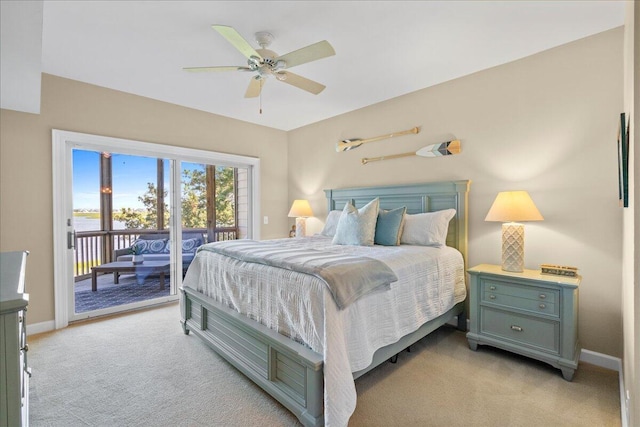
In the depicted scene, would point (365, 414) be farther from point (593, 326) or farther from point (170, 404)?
point (593, 326)

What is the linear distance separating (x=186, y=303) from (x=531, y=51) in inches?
158

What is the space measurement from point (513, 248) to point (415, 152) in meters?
1.53

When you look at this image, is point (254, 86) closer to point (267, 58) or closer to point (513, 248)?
point (267, 58)

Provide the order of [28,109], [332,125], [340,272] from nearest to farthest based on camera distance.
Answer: [340,272] → [28,109] → [332,125]

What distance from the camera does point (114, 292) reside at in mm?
3779

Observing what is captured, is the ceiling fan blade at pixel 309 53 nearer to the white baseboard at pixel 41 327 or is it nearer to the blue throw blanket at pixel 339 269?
the blue throw blanket at pixel 339 269

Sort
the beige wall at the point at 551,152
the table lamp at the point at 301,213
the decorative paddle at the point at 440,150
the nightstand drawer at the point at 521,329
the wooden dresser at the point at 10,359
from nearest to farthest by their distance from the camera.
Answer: the wooden dresser at the point at 10,359 → the nightstand drawer at the point at 521,329 → the beige wall at the point at 551,152 → the decorative paddle at the point at 440,150 → the table lamp at the point at 301,213

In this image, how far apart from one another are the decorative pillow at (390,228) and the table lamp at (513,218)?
833 millimetres

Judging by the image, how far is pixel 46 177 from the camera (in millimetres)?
3090

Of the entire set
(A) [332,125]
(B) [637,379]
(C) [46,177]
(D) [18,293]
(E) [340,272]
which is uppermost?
(A) [332,125]

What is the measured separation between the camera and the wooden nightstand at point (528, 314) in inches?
85.7

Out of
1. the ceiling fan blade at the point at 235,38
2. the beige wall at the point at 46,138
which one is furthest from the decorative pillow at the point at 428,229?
the beige wall at the point at 46,138

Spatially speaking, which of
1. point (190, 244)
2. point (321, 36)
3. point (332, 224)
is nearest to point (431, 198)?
point (332, 224)

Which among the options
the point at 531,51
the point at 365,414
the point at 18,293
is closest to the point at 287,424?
the point at 365,414
